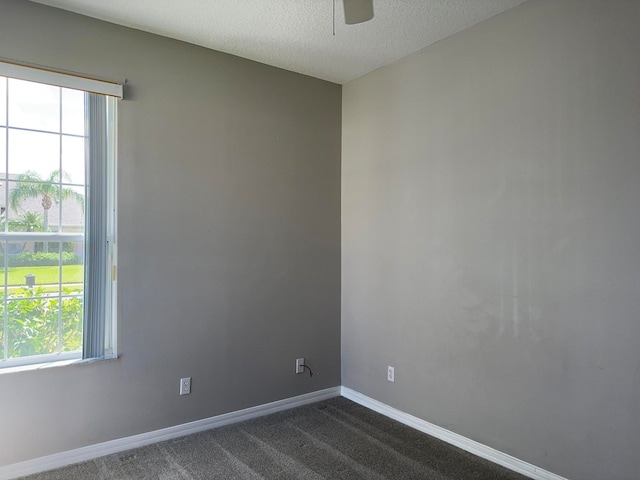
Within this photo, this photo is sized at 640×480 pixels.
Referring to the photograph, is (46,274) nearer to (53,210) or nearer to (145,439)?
(53,210)

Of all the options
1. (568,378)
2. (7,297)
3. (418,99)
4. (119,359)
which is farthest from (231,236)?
(568,378)

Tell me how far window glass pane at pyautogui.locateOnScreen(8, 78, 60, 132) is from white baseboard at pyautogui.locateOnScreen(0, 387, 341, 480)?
6.15 ft

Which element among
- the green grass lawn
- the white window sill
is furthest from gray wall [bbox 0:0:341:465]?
the green grass lawn

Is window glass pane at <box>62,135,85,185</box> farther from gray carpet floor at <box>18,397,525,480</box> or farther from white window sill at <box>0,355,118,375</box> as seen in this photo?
gray carpet floor at <box>18,397,525,480</box>

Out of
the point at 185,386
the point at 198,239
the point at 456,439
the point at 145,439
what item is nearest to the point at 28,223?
the point at 198,239

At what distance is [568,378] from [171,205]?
2.52 metres

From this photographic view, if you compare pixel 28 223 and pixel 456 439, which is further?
pixel 456 439

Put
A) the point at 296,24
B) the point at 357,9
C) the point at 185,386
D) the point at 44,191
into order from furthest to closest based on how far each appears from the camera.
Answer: the point at 185,386 < the point at 296,24 < the point at 44,191 < the point at 357,9

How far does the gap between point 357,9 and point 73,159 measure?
1857mm

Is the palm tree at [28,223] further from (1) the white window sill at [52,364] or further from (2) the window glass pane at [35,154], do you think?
(1) the white window sill at [52,364]

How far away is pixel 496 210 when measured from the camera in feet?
8.16

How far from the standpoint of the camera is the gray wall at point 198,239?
2430 millimetres

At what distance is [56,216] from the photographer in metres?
2.48

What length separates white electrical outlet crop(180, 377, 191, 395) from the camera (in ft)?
9.24
